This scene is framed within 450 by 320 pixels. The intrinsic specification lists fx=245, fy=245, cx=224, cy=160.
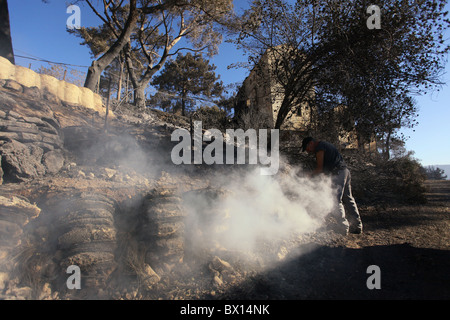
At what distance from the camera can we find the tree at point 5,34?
744 centimetres

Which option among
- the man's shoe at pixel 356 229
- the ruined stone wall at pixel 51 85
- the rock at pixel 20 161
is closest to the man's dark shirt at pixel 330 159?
the man's shoe at pixel 356 229

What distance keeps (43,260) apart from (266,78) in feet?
22.8

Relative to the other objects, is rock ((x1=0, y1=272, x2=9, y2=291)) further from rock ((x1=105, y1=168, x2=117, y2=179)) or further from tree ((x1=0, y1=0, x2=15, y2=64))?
tree ((x1=0, y1=0, x2=15, y2=64))

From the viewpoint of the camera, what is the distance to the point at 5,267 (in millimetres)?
2301

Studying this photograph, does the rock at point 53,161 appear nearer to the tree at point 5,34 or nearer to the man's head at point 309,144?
the man's head at point 309,144

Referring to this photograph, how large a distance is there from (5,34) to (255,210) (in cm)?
932

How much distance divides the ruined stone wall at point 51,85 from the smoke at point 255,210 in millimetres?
4982

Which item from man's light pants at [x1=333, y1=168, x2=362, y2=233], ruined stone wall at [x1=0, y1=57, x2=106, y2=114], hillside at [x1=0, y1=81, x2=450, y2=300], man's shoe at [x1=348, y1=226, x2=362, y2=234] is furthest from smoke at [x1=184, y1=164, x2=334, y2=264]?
ruined stone wall at [x1=0, y1=57, x2=106, y2=114]

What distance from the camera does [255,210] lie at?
4.11m

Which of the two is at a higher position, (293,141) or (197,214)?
(293,141)

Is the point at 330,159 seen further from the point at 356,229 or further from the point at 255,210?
the point at 255,210
